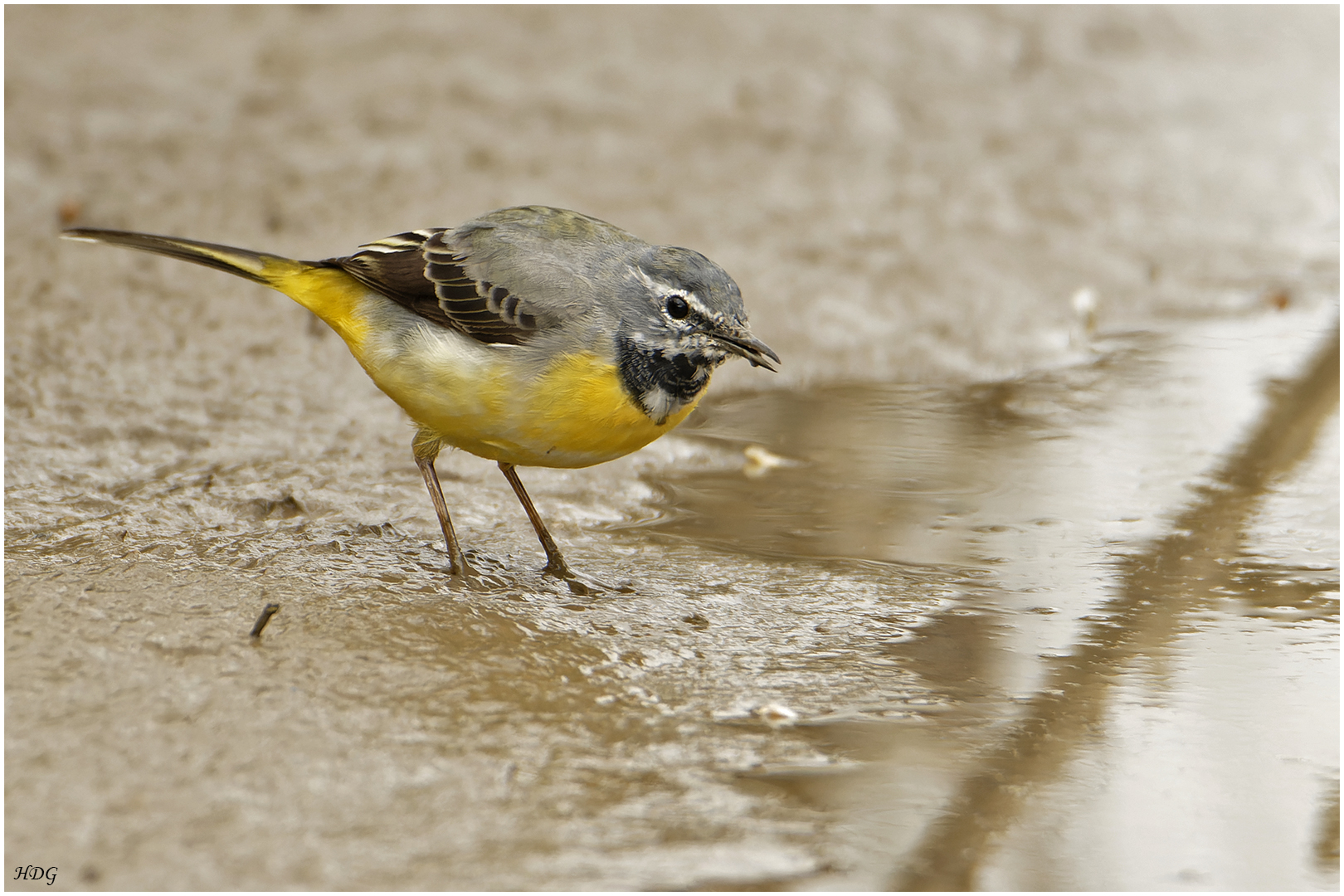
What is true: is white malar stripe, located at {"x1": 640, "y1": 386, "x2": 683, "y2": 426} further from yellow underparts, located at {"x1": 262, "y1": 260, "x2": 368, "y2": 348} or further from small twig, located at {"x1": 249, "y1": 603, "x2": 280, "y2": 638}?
small twig, located at {"x1": 249, "y1": 603, "x2": 280, "y2": 638}

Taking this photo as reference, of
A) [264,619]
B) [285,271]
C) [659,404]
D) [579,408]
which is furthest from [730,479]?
[264,619]

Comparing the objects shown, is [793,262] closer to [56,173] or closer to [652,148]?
[652,148]

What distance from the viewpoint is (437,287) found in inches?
200

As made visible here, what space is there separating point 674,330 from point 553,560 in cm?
112

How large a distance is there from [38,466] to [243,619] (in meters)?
1.96

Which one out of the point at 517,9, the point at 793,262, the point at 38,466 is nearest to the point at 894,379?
the point at 793,262

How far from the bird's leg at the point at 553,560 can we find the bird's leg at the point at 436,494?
0.28 m

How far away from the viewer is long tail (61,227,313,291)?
17.5 ft

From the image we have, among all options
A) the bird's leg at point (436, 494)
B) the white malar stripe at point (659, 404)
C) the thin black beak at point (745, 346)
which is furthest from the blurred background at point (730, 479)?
the thin black beak at point (745, 346)

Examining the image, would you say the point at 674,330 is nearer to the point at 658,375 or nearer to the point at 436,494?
the point at 658,375

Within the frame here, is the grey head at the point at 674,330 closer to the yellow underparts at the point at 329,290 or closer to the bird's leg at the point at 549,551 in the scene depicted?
the bird's leg at the point at 549,551

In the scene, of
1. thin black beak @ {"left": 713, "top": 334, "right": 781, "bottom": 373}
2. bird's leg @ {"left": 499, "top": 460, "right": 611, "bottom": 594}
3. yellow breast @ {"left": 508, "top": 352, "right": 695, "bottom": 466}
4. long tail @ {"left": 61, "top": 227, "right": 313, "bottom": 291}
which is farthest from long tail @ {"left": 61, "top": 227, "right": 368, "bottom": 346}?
thin black beak @ {"left": 713, "top": 334, "right": 781, "bottom": 373}

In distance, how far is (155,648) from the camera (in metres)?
4.25

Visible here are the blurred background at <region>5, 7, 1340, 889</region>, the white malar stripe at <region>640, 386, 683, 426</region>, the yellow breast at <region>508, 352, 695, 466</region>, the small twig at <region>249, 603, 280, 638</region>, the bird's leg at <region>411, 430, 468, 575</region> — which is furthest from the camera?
the bird's leg at <region>411, 430, 468, 575</region>
